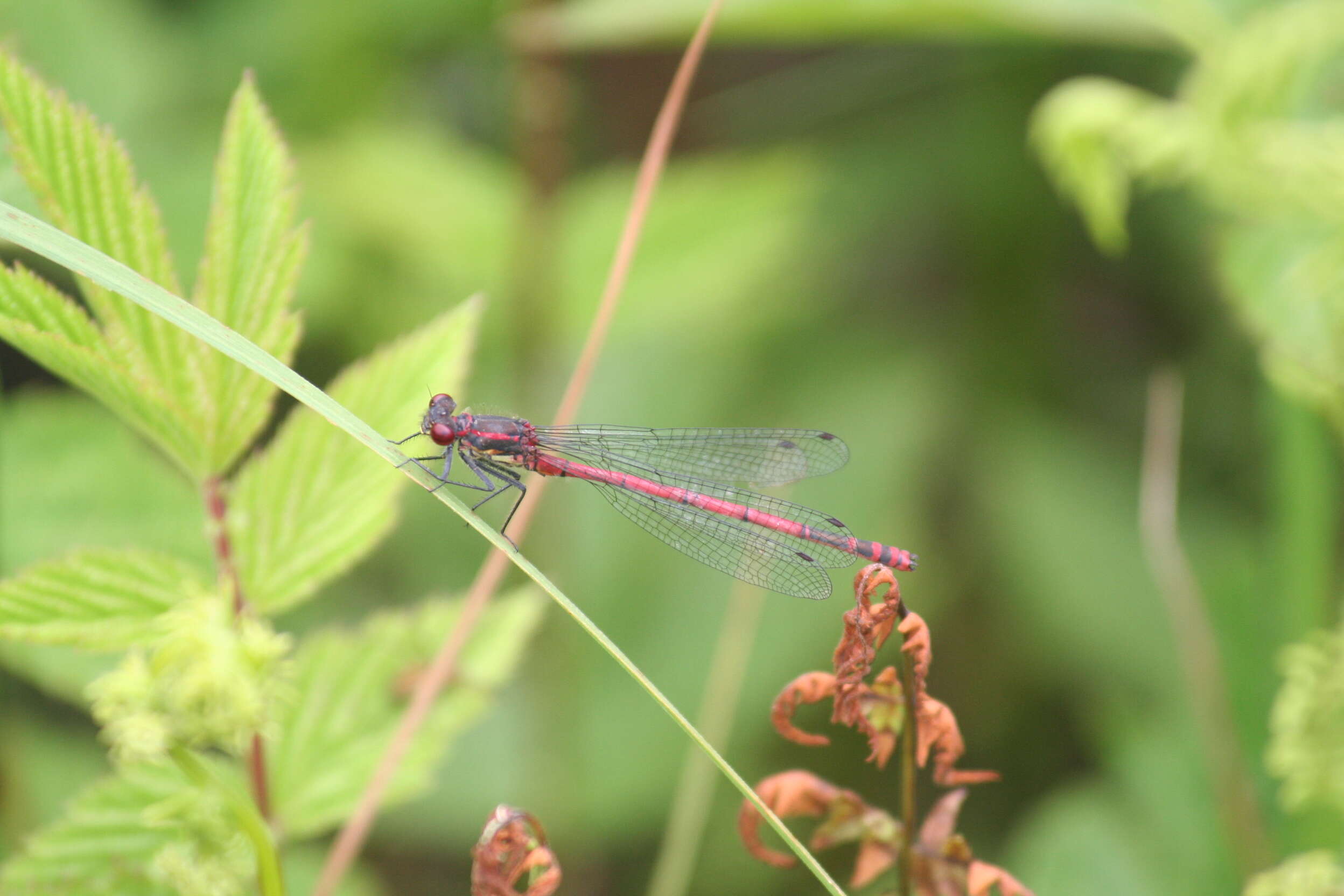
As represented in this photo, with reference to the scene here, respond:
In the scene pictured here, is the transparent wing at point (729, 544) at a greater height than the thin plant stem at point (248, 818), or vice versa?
the transparent wing at point (729, 544)

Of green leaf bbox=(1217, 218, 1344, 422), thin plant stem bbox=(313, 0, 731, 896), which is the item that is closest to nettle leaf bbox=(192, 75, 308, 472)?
thin plant stem bbox=(313, 0, 731, 896)

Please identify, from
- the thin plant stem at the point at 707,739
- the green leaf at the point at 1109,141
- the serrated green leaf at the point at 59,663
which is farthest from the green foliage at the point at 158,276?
the green leaf at the point at 1109,141

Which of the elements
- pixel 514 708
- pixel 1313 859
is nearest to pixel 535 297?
pixel 514 708

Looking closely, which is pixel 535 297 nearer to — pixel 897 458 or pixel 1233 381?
pixel 897 458

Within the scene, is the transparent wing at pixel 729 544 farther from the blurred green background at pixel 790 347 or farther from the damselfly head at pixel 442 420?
the blurred green background at pixel 790 347

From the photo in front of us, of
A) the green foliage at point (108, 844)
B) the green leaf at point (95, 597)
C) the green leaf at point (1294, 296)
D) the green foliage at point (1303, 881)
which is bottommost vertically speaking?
the green foliage at point (108, 844)

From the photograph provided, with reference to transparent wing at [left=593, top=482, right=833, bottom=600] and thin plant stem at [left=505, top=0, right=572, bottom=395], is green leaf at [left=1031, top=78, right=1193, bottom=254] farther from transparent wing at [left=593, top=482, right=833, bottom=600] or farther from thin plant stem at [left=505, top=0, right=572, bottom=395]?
thin plant stem at [left=505, top=0, right=572, bottom=395]

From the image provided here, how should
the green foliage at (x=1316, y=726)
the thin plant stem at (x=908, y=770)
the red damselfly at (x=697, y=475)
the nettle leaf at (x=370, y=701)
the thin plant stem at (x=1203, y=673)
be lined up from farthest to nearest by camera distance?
the red damselfly at (x=697, y=475)
the thin plant stem at (x=1203, y=673)
the green foliage at (x=1316, y=726)
the nettle leaf at (x=370, y=701)
the thin plant stem at (x=908, y=770)
